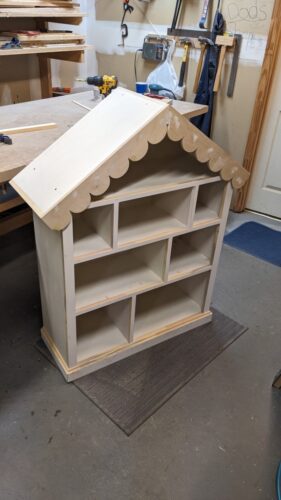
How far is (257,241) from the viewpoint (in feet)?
8.79

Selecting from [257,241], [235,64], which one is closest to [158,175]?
[257,241]

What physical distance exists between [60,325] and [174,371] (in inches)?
21.0

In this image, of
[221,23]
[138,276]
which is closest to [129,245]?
[138,276]

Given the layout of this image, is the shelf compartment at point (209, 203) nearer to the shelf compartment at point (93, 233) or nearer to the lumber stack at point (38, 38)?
the shelf compartment at point (93, 233)

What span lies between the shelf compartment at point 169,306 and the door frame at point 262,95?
1.43m

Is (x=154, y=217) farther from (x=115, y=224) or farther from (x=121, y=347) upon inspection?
(x=121, y=347)

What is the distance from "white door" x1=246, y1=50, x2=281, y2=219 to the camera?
8.91ft

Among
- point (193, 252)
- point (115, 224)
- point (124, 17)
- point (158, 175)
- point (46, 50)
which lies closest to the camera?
point (115, 224)

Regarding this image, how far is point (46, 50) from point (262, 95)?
156 centimetres

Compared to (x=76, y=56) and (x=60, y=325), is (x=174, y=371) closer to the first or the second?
(x=60, y=325)

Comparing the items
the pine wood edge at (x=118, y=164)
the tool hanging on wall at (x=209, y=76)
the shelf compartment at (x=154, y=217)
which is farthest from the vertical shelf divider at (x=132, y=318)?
the tool hanging on wall at (x=209, y=76)

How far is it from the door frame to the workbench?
66cm

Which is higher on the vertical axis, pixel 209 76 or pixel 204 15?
pixel 204 15

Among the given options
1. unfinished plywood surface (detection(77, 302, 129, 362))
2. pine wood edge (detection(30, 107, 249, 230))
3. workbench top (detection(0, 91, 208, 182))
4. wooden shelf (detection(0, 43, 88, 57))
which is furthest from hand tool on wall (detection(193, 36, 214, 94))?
unfinished plywood surface (detection(77, 302, 129, 362))
